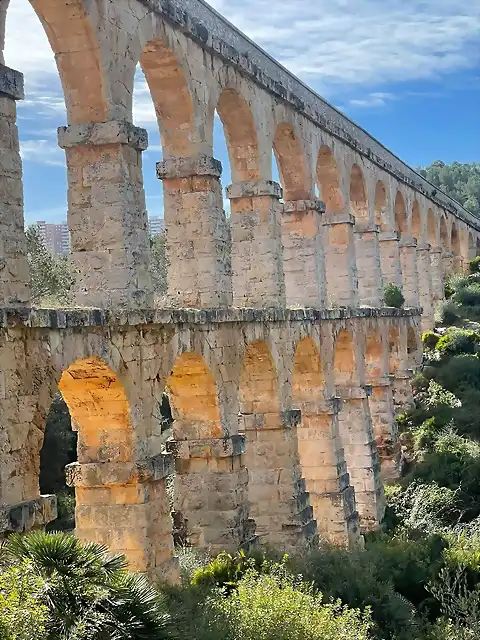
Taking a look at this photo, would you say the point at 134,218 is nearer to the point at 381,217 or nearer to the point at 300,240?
the point at 300,240

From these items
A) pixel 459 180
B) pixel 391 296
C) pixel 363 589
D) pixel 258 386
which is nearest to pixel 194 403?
pixel 258 386

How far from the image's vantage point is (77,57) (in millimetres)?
10008

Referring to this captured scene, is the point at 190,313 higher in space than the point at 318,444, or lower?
higher

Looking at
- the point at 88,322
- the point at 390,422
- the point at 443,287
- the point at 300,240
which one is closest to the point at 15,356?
the point at 88,322

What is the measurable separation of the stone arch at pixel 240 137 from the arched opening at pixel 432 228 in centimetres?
1890

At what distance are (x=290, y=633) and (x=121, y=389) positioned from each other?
9.98 ft

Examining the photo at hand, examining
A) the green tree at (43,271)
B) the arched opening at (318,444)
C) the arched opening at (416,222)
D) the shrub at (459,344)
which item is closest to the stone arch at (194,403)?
the arched opening at (318,444)

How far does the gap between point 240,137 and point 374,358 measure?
26.4ft

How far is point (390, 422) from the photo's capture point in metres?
20.9

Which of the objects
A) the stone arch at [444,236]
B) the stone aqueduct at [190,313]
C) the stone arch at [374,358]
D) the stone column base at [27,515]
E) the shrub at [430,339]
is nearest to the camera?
the stone column base at [27,515]

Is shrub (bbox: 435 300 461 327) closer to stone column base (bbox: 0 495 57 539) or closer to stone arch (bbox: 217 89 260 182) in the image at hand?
stone arch (bbox: 217 89 260 182)

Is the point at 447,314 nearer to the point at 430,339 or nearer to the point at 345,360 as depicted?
the point at 430,339

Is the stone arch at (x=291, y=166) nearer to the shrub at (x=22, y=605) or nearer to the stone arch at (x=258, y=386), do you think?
the stone arch at (x=258, y=386)

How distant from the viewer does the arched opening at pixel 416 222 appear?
95.6 ft
